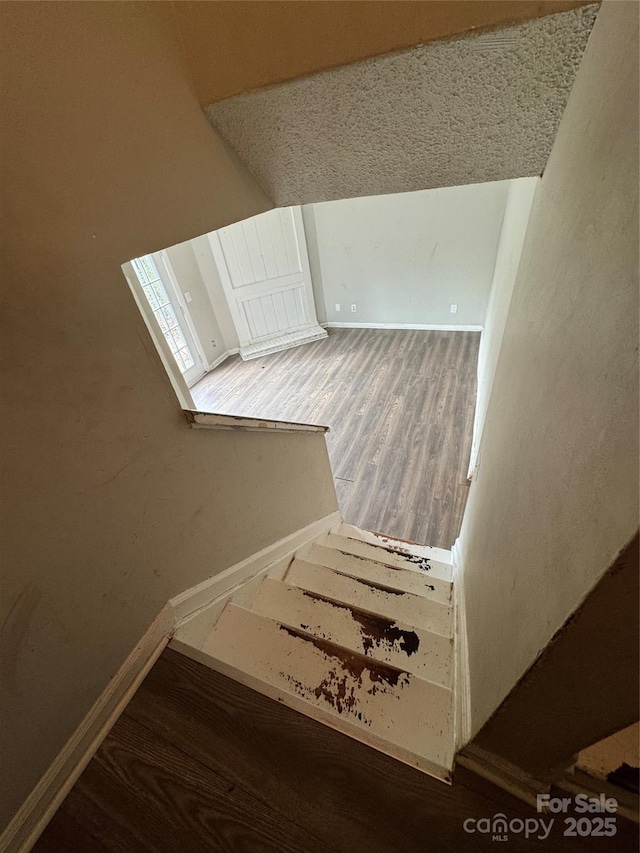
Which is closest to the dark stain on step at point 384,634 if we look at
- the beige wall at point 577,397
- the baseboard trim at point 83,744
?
the beige wall at point 577,397

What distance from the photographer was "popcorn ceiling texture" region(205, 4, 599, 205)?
81 centimetres

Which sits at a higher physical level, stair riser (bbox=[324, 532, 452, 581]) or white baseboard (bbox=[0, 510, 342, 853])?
stair riser (bbox=[324, 532, 452, 581])

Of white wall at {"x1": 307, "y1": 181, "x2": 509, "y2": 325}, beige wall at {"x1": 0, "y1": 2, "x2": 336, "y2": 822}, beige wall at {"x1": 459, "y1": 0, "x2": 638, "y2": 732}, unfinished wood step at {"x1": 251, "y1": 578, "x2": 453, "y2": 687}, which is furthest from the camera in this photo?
white wall at {"x1": 307, "y1": 181, "x2": 509, "y2": 325}

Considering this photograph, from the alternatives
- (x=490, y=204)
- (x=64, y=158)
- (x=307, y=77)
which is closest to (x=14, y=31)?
(x=64, y=158)

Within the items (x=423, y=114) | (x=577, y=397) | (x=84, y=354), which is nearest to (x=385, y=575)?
(x=577, y=397)

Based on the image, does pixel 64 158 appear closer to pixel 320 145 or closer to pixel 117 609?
pixel 320 145

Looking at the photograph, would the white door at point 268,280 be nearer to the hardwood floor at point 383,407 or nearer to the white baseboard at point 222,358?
the white baseboard at point 222,358

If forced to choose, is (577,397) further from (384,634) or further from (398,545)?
(398,545)

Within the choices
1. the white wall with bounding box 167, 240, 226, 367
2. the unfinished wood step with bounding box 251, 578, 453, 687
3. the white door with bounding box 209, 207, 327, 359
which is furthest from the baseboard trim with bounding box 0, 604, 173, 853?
the white door with bounding box 209, 207, 327, 359

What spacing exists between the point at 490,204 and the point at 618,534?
5.20m

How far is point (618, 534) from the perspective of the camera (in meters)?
0.35

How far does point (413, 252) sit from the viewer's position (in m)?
4.90

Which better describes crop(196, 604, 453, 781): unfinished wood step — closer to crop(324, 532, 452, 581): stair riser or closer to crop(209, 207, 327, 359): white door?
crop(324, 532, 452, 581): stair riser

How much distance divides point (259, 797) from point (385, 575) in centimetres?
101
